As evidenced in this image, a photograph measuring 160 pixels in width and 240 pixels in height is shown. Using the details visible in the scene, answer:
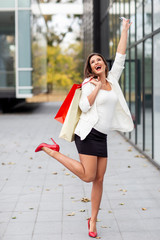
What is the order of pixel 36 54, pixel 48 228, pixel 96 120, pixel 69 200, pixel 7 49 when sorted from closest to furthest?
pixel 96 120, pixel 48 228, pixel 69 200, pixel 7 49, pixel 36 54

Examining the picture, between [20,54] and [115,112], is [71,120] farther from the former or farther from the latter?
[20,54]

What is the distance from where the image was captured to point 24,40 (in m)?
23.4

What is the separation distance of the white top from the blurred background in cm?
434

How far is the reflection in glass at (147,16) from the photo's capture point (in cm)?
939

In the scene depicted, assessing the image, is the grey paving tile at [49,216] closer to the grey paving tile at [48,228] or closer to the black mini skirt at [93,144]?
the grey paving tile at [48,228]

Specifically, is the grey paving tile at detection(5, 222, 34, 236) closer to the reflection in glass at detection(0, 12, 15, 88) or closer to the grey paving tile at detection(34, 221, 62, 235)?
the grey paving tile at detection(34, 221, 62, 235)

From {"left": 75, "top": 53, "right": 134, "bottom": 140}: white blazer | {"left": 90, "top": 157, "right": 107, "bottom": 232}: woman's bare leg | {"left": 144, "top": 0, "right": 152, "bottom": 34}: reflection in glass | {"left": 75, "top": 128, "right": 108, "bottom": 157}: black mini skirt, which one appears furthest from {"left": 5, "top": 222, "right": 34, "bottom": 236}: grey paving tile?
{"left": 144, "top": 0, "right": 152, "bottom": 34}: reflection in glass

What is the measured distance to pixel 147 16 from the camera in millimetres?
9742

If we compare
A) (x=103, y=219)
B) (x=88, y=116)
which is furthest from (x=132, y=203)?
(x=88, y=116)

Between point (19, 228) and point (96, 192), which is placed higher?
point (96, 192)

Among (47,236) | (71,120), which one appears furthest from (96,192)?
(71,120)

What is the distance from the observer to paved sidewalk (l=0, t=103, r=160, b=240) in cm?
490

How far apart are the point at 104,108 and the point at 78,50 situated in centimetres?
4643

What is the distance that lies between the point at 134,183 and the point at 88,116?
3.14 m
